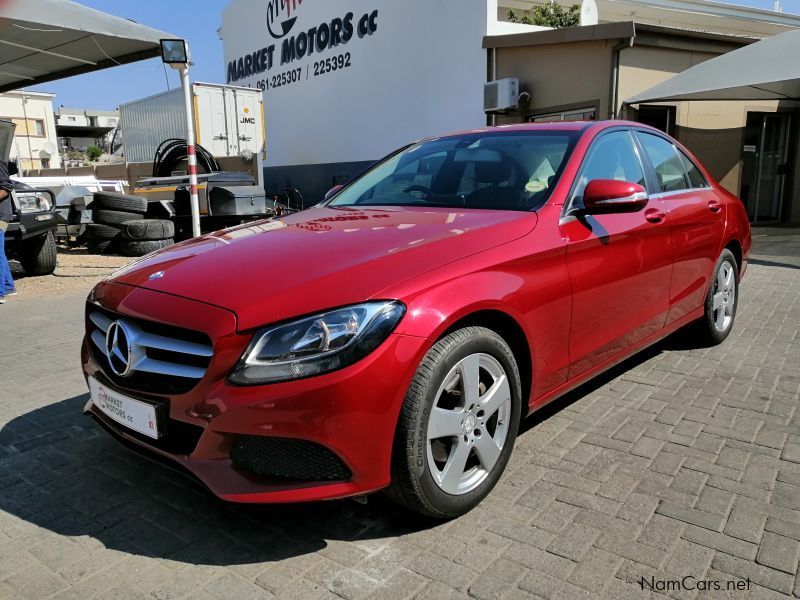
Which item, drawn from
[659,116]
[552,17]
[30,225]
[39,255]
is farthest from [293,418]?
[552,17]

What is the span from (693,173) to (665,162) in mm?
461

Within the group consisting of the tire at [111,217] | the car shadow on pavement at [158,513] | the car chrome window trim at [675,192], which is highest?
the car chrome window trim at [675,192]

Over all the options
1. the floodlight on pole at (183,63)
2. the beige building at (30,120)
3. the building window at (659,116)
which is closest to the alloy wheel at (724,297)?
the floodlight on pole at (183,63)

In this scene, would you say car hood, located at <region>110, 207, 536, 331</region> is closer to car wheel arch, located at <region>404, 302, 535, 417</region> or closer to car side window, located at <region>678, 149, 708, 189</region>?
car wheel arch, located at <region>404, 302, 535, 417</region>

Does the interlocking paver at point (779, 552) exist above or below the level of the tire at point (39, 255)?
below

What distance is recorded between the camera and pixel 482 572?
219cm

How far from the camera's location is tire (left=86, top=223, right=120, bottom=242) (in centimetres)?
1062

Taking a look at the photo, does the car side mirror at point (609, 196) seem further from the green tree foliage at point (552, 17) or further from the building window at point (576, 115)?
the green tree foliage at point (552, 17)

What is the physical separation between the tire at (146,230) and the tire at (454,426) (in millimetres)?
8713

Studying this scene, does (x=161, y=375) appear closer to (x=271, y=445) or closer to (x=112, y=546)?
(x=271, y=445)

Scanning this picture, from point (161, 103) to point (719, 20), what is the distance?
18.1 m

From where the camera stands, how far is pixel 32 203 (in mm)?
8211

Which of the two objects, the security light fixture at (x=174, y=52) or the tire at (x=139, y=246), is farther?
the tire at (x=139, y=246)

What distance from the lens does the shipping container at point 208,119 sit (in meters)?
14.7
